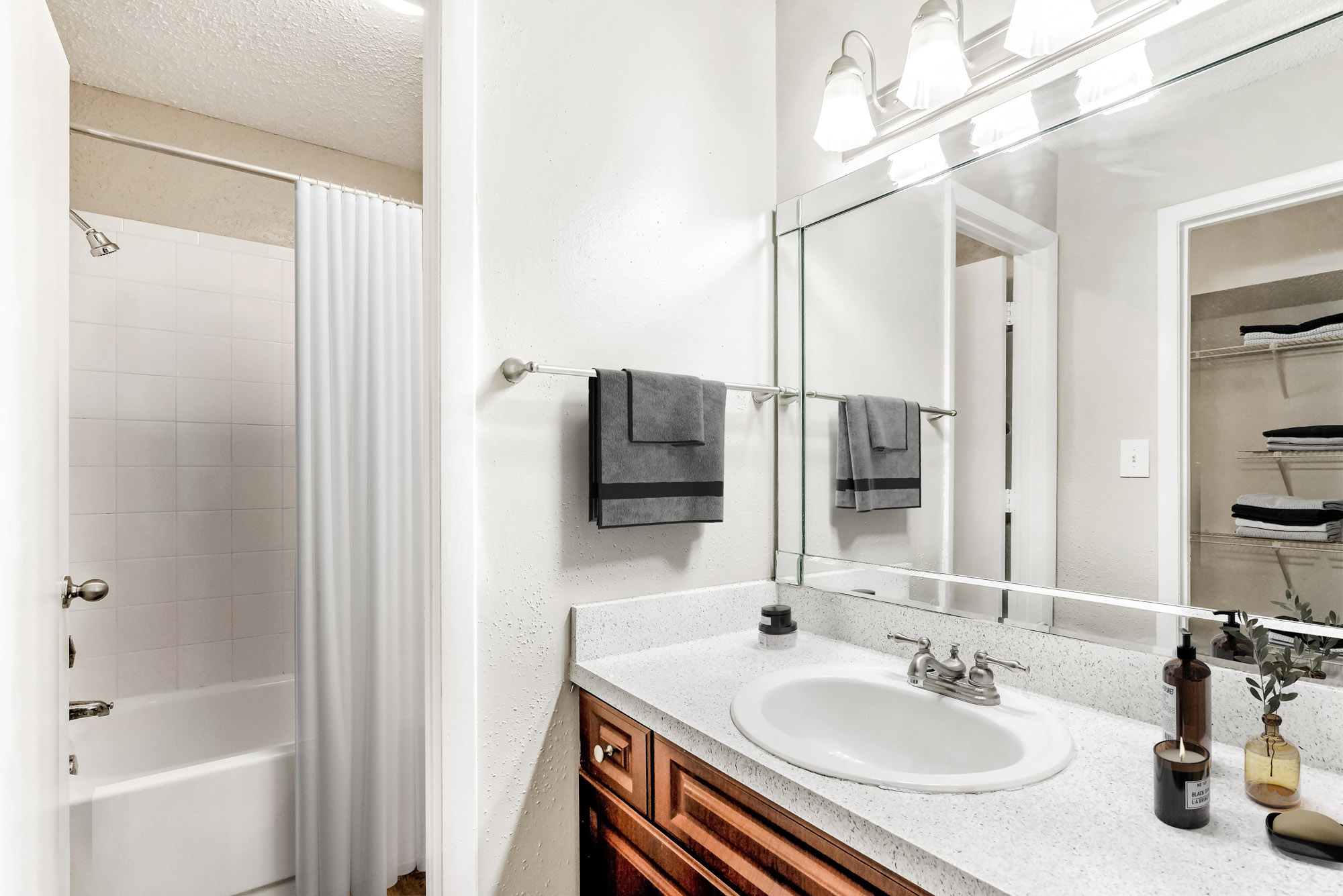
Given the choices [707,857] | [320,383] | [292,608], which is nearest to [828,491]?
[707,857]

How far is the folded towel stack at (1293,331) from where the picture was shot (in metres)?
0.81

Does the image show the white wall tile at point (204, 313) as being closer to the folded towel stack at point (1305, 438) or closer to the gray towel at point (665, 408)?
the gray towel at point (665, 408)

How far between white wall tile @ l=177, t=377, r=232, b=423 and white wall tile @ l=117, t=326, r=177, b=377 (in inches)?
2.5

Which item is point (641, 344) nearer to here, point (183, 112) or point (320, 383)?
point (320, 383)

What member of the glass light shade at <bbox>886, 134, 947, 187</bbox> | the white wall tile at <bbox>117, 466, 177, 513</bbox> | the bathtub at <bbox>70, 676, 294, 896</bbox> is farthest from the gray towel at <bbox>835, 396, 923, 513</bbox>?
the white wall tile at <bbox>117, 466, 177, 513</bbox>

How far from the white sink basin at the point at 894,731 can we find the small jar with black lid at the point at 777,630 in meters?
0.15

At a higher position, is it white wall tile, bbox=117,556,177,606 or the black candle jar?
the black candle jar

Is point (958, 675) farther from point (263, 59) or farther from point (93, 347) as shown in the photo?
point (93, 347)

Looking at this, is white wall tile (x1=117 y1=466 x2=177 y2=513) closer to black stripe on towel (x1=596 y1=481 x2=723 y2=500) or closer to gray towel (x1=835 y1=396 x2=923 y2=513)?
black stripe on towel (x1=596 y1=481 x2=723 y2=500)

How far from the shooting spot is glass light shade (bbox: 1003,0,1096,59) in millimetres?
1027


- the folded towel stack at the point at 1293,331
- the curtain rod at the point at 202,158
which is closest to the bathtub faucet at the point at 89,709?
the curtain rod at the point at 202,158

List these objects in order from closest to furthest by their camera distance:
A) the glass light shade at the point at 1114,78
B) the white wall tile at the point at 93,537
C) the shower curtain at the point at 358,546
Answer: the glass light shade at the point at 1114,78 < the shower curtain at the point at 358,546 < the white wall tile at the point at 93,537

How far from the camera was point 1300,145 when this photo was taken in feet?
2.76

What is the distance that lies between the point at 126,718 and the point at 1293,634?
2.97 m
